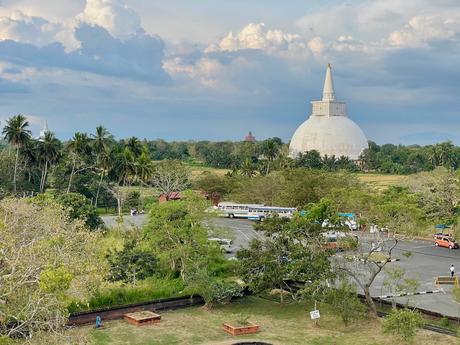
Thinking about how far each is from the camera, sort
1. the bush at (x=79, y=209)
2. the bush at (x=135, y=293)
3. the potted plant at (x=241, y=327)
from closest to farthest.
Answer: the potted plant at (x=241, y=327), the bush at (x=135, y=293), the bush at (x=79, y=209)

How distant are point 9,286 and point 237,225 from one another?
144ft

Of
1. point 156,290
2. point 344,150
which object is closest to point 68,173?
point 156,290

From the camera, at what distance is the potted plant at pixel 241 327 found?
2617 centimetres

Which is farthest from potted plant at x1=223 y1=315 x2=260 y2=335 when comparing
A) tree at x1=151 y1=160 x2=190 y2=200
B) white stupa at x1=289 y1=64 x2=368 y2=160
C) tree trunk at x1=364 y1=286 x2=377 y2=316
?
white stupa at x1=289 y1=64 x2=368 y2=160

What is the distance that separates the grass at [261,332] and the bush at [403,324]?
110 centimetres

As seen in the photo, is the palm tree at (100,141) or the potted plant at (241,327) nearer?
the potted plant at (241,327)

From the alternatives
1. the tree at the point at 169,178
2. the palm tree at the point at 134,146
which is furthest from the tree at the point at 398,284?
the palm tree at the point at 134,146

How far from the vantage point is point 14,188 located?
202ft

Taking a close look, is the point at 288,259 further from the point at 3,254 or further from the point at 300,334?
the point at 3,254

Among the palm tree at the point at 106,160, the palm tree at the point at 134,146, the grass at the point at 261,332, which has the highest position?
the palm tree at the point at 134,146

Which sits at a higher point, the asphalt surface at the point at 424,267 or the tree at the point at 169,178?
the tree at the point at 169,178

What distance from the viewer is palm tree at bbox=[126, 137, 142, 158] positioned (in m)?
68.2

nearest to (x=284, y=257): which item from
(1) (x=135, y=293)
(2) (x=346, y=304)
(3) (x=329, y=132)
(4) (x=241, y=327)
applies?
(2) (x=346, y=304)

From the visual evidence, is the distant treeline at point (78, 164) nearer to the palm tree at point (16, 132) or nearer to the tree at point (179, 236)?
the palm tree at point (16, 132)
